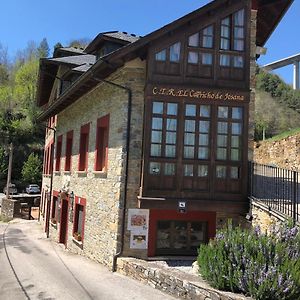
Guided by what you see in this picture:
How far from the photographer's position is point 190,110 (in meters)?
11.7

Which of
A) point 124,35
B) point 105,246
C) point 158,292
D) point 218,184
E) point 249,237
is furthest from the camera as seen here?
point 124,35

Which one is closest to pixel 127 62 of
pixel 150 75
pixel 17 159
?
pixel 150 75

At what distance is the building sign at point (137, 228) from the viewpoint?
11844 millimetres

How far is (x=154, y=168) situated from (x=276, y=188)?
313cm

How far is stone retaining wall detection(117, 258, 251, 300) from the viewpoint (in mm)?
7504


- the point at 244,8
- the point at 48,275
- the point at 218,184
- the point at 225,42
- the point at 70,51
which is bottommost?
the point at 48,275

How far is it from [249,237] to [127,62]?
19.8ft

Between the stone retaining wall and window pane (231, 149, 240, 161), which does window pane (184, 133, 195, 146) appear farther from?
the stone retaining wall

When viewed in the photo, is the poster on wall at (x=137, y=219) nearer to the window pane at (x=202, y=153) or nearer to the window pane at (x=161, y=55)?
the window pane at (x=202, y=153)

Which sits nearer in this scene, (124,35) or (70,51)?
(124,35)

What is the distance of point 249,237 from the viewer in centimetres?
790

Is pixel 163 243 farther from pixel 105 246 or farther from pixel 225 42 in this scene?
pixel 225 42

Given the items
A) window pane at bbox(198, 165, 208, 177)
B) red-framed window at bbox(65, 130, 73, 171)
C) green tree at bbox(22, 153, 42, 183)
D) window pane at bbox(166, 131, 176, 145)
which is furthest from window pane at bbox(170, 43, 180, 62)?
green tree at bbox(22, 153, 42, 183)

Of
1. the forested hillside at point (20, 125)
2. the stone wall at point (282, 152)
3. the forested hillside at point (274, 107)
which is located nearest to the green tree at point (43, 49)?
the forested hillside at point (20, 125)
